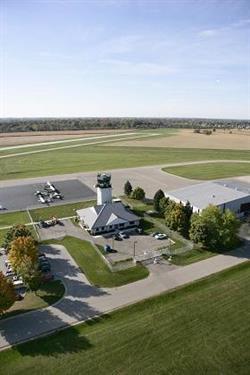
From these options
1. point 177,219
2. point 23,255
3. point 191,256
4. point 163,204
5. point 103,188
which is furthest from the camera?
point 103,188

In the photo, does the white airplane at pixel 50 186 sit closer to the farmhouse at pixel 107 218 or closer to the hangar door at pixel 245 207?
the farmhouse at pixel 107 218

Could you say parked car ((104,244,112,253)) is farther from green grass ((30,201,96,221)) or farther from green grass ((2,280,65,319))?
green grass ((30,201,96,221))

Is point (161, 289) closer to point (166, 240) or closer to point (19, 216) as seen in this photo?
point (166, 240)

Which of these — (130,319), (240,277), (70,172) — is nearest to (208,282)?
(240,277)

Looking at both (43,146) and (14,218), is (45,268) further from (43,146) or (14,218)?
(43,146)

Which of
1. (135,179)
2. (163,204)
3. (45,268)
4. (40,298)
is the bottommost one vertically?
(40,298)

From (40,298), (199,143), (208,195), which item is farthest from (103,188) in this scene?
(199,143)
